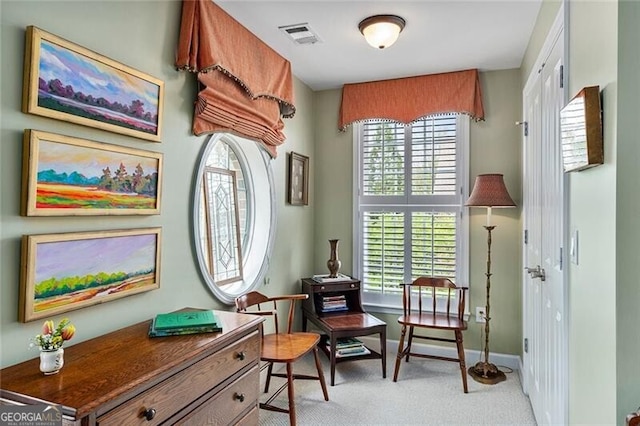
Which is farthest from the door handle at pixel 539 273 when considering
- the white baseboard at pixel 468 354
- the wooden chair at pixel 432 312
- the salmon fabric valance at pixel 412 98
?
the salmon fabric valance at pixel 412 98

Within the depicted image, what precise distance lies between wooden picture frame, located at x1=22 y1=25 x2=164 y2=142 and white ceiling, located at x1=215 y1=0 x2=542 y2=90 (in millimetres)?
867

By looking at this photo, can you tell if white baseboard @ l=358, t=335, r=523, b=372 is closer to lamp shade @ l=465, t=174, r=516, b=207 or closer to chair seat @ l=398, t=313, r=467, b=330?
chair seat @ l=398, t=313, r=467, b=330

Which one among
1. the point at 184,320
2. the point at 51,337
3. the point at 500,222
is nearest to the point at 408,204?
the point at 500,222

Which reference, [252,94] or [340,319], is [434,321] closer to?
[340,319]

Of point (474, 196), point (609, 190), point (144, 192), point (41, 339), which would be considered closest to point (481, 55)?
point (474, 196)

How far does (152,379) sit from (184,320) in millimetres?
497

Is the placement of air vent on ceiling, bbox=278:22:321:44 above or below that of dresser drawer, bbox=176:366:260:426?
above

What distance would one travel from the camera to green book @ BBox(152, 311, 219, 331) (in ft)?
5.65

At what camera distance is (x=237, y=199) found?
3.29 metres

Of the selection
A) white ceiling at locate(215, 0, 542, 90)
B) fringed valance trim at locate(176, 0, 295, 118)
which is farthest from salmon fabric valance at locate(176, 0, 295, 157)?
white ceiling at locate(215, 0, 542, 90)

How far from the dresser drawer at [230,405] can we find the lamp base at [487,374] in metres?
1.92

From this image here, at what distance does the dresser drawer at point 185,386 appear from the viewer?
4.05ft

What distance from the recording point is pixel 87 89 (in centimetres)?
157

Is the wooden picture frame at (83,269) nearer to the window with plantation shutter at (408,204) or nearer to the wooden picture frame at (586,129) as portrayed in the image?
the wooden picture frame at (586,129)
